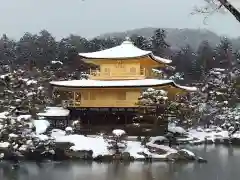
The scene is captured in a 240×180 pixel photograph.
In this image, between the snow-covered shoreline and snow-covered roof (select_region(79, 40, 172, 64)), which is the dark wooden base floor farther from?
snow-covered roof (select_region(79, 40, 172, 64))

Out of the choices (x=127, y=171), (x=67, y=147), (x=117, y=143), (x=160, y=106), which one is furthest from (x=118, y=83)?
(x=127, y=171)

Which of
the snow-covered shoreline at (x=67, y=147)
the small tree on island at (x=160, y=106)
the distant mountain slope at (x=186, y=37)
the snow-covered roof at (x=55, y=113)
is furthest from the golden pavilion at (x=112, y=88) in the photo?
the distant mountain slope at (x=186, y=37)

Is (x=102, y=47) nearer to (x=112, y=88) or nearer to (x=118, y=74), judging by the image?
(x=118, y=74)

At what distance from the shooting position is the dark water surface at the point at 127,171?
12547 mm

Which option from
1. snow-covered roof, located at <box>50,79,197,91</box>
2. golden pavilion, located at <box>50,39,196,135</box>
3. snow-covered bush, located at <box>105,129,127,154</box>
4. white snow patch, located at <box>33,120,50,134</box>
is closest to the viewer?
snow-covered bush, located at <box>105,129,127,154</box>

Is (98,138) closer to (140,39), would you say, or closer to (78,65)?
(78,65)

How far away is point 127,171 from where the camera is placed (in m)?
13.6

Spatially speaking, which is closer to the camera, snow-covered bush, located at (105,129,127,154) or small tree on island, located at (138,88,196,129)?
snow-covered bush, located at (105,129,127,154)

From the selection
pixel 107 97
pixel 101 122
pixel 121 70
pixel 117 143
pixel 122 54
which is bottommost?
pixel 117 143

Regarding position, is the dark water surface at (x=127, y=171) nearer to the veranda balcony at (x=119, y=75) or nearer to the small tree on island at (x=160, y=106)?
the small tree on island at (x=160, y=106)

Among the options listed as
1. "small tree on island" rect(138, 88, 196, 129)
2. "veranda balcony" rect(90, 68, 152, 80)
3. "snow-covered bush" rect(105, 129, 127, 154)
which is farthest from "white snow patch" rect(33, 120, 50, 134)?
"veranda balcony" rect(90, 68, 152, 80)

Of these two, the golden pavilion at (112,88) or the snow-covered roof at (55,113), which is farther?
the snow-covered roof at (55,113)

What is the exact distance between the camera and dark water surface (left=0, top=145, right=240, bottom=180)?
12.5 m

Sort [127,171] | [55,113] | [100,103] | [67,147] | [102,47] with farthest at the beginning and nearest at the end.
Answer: [102,47] < [55,113] < [100,103] < [67,147] < [127,171]
